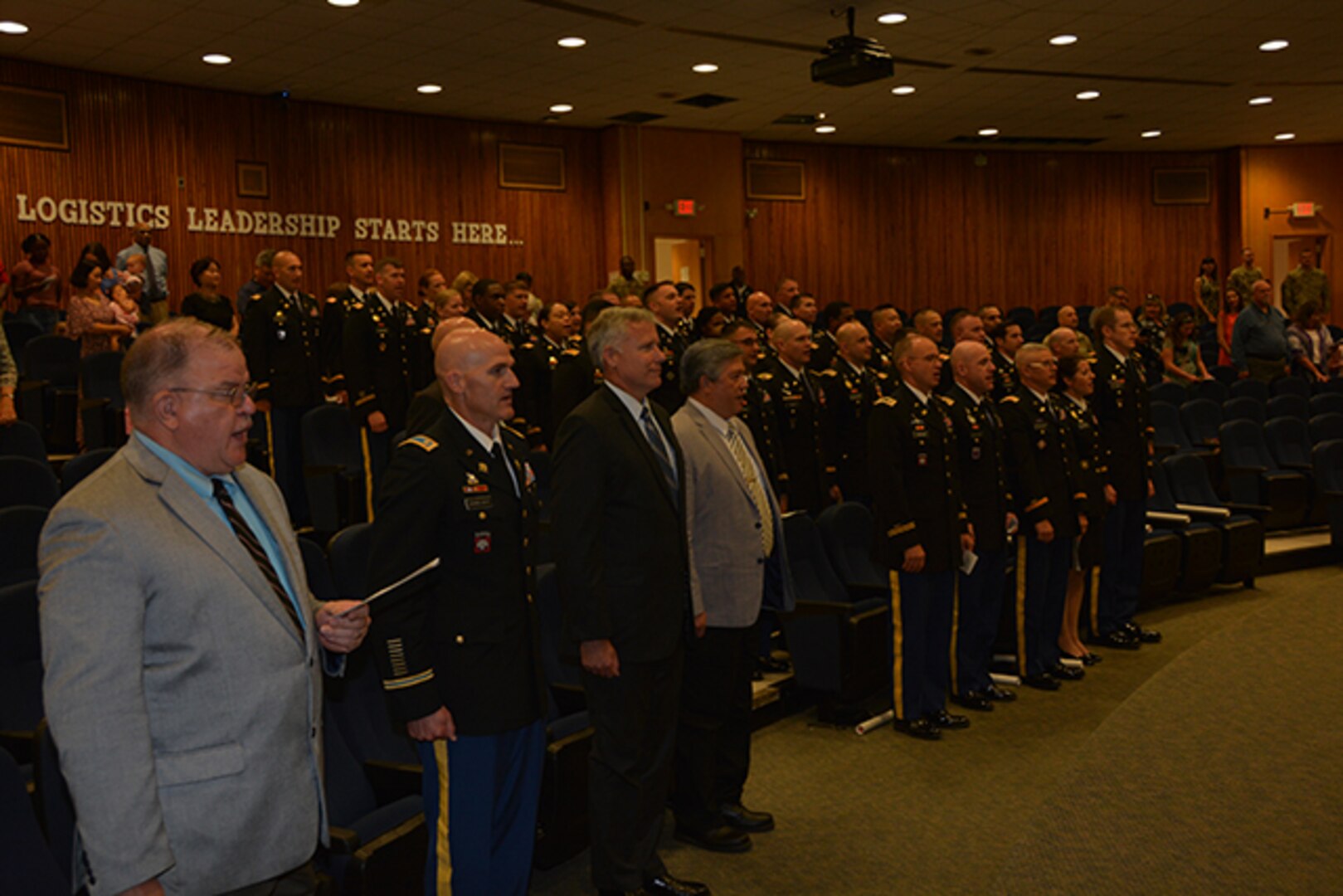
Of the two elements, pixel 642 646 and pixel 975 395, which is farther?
pixel 975 395

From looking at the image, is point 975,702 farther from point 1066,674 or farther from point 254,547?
point 254,547

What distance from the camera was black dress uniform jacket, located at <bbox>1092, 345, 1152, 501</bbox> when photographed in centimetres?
596

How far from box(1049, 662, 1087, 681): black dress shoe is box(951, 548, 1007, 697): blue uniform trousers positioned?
0.46 metres

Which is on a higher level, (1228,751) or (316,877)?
(316,877)

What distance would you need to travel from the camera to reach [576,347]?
23.8ft

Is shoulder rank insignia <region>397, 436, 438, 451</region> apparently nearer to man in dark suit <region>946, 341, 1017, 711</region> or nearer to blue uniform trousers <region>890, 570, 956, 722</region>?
blue uniform trousers <region>890, 570, 956, 722</region>

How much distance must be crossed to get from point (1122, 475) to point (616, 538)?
3.76 meters

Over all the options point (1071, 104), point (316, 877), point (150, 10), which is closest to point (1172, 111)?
point (1071, 104)

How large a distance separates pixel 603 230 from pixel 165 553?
12.4 metres

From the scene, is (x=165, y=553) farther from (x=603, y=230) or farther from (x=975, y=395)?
(x=603, y=230)

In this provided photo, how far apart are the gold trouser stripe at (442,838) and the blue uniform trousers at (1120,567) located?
4275 millimetres

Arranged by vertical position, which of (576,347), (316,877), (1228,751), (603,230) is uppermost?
(603,230)

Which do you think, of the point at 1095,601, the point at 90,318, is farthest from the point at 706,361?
the point at 90,318

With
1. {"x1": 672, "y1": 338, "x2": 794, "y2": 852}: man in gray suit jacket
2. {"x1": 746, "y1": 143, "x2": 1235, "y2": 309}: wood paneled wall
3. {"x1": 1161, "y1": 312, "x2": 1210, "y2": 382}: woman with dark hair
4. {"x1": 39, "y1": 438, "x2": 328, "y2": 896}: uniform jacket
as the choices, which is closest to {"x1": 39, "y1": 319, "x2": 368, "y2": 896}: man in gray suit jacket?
{"x1": 39, "y1": 438, "x2": 328, "y2": 896}: uniform jacket
